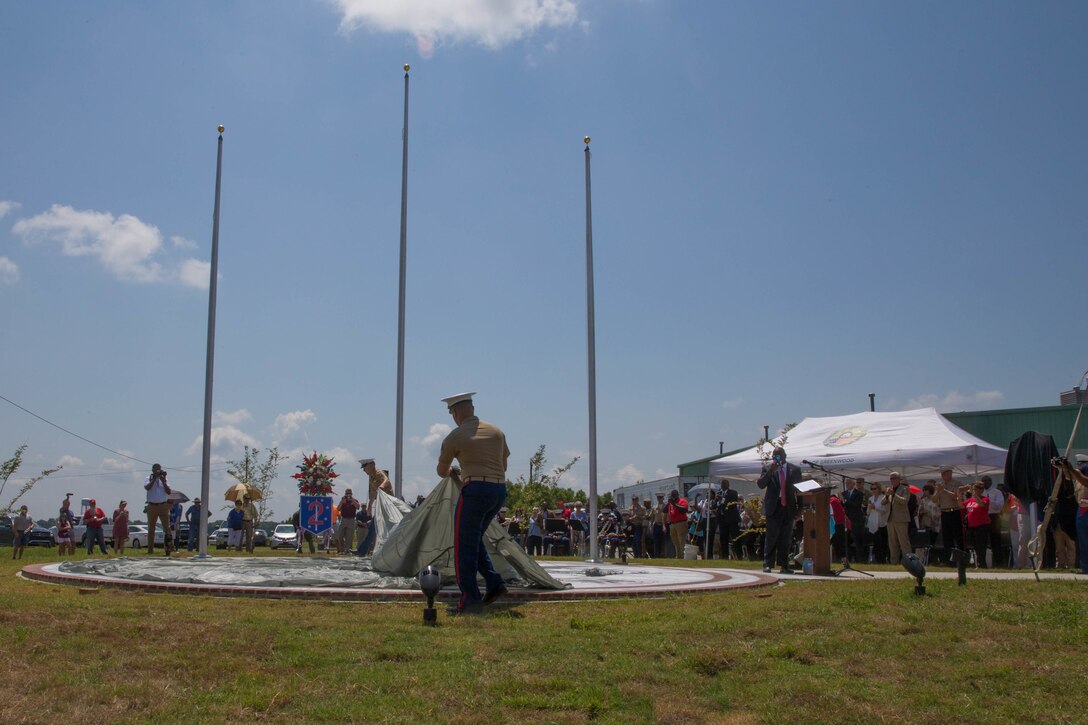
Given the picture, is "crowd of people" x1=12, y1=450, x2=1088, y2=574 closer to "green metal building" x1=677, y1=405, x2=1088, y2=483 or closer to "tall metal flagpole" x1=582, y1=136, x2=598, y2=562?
"tall metal flagpole" x1=582, y1=136, x2=598, y2=562

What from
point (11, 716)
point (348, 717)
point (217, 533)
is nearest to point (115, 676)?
point (11, 716)

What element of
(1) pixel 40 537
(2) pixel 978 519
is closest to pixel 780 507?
(2) pixel 978 519

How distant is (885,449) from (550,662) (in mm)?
18231

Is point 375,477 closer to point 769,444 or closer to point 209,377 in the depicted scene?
point 209,377

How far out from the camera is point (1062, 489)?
581 inches

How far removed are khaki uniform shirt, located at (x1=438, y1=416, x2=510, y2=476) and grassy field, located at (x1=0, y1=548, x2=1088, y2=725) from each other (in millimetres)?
1243

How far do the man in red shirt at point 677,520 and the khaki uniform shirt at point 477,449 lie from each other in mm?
14688

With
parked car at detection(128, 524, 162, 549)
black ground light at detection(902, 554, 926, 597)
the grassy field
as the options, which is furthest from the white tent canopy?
parked car at detection(128, 524, 162, 549)

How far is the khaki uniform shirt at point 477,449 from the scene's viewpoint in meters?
8.52

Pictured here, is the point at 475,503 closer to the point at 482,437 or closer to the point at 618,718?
the point at 482,437

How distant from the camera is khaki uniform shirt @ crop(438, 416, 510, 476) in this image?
8516 mm

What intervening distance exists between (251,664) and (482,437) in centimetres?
312

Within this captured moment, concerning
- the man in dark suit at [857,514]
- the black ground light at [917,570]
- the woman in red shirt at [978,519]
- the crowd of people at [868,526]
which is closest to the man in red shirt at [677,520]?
the crowd of people at [868,526]

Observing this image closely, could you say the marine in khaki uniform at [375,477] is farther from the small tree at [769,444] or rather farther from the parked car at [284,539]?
the parked car at [284,539]
